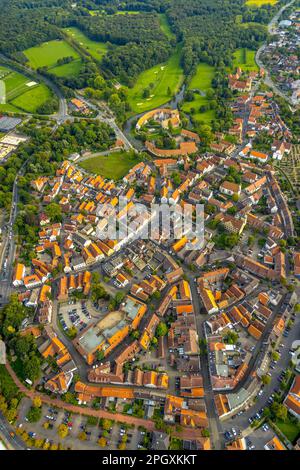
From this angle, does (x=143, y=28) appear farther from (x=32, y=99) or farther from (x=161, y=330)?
(x=161, y=330)

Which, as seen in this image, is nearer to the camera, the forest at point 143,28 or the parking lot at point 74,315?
the parking lot at point 74,315

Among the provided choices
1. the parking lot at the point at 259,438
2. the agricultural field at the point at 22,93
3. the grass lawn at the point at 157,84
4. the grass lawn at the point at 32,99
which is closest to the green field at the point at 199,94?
the grass lawn at the point at 157,84

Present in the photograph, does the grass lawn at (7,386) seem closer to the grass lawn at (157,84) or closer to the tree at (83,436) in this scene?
the tree at (83,436)

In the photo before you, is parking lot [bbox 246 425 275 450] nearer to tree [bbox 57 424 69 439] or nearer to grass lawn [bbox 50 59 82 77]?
tree [bbox 57 424 69 439]

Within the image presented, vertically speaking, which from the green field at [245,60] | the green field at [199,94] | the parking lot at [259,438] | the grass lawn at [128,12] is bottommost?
the parking lot at [259,438]

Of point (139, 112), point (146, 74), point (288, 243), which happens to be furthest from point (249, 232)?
point (146, 74)

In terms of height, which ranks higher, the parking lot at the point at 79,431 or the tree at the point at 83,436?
the tree at the point at 83,436
